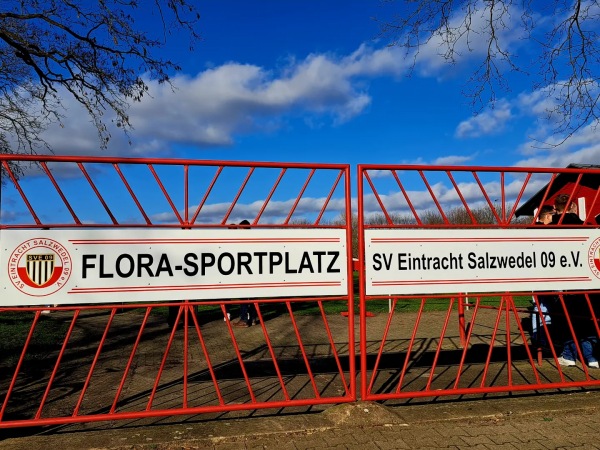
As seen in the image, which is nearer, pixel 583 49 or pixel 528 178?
pixel 528 178

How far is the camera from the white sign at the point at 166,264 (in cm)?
366

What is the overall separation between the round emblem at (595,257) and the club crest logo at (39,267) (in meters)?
4.44

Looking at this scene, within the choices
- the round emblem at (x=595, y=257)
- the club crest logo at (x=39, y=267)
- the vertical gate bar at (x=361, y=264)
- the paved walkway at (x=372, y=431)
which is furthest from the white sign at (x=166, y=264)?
the round emblem at (x=595, y=257)

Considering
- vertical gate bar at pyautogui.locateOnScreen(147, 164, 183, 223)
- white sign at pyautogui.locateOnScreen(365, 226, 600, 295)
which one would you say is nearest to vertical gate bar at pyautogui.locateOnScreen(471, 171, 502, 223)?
white sign at pyautogui.locateOnScreen(365, 226, 600, 295)

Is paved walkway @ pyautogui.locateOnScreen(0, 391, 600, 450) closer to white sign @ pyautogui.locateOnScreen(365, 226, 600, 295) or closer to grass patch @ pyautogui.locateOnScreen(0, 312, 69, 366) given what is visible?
white sign @ pyautogui.locateOnScreen(365, 226, 600, 295)

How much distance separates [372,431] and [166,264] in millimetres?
2018

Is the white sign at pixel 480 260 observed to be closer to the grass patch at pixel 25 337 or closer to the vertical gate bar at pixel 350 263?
the vertical gate bar at pixel 350 263

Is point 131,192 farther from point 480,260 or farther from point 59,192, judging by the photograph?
point 480,260

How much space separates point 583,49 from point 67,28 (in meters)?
9.92

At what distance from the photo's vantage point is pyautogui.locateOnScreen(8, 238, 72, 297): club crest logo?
3631 millimetres

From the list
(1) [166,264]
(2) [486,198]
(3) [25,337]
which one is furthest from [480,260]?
(3) [25,337]

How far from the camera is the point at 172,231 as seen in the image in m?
3.87

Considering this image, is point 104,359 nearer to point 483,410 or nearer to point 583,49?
point 483,410

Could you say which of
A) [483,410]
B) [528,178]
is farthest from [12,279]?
[528,178]
